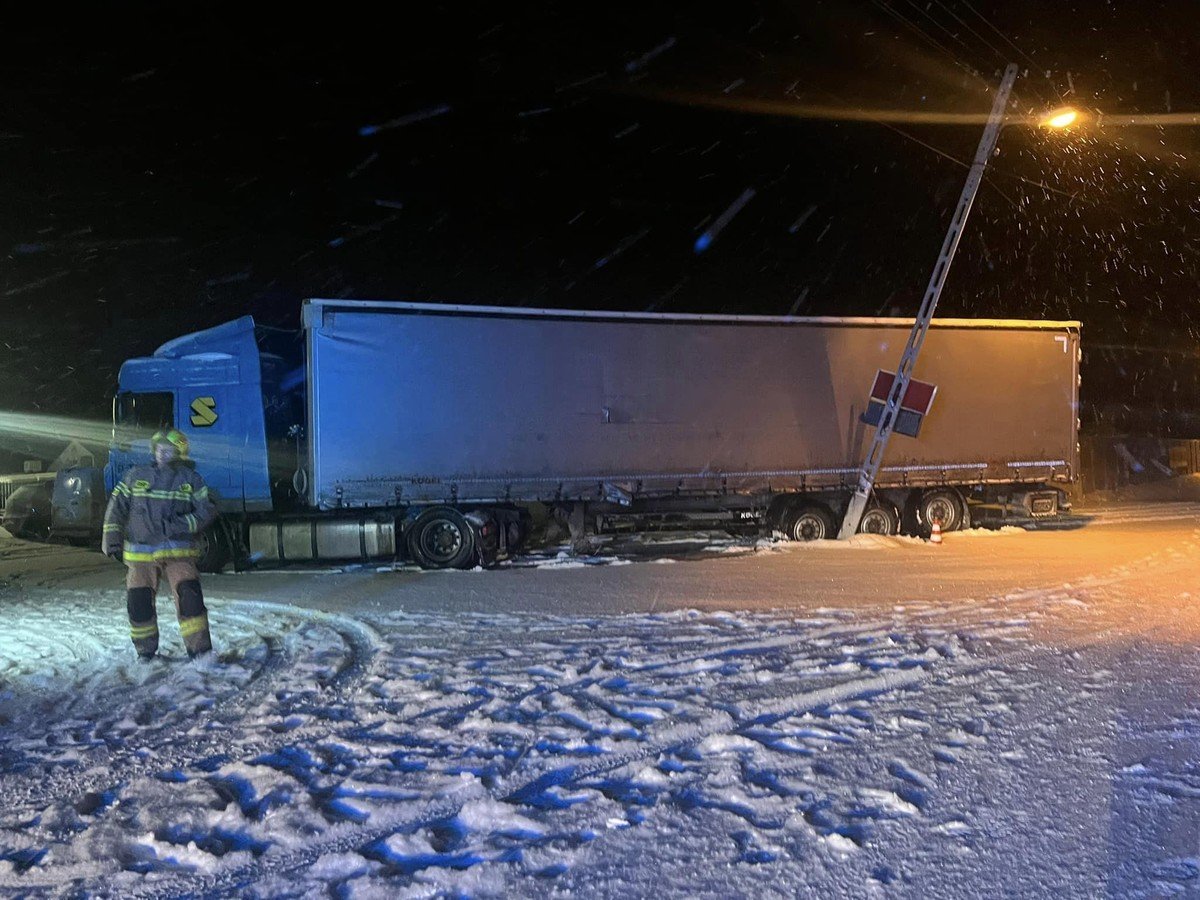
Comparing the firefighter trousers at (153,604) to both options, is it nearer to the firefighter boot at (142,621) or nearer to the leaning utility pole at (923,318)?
the firefighter boot at (142,621)

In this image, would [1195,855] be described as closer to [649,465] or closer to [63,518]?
[649,465]

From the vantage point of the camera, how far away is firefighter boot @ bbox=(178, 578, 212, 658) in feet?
22.4

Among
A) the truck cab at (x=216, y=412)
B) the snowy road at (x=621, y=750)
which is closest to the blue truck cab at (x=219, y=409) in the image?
the truck cab at (x=216, y=412)

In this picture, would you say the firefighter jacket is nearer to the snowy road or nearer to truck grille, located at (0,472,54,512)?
the snowy road

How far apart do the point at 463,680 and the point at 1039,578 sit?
716 cm

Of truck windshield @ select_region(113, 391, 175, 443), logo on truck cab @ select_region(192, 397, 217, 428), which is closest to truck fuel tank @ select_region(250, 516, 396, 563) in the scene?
logo on truck cab @ select_region(192, 397, 217, 428)

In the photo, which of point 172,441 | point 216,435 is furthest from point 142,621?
point 216,435

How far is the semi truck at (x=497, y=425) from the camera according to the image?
12172 mm

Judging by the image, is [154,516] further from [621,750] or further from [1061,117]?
[1061,117]

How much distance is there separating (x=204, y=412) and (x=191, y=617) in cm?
640

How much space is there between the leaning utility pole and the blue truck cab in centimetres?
887

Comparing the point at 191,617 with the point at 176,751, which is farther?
the point at 191,617

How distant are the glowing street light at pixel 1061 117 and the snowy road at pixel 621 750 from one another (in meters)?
5.97

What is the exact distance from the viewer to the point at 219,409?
40.9 ft
